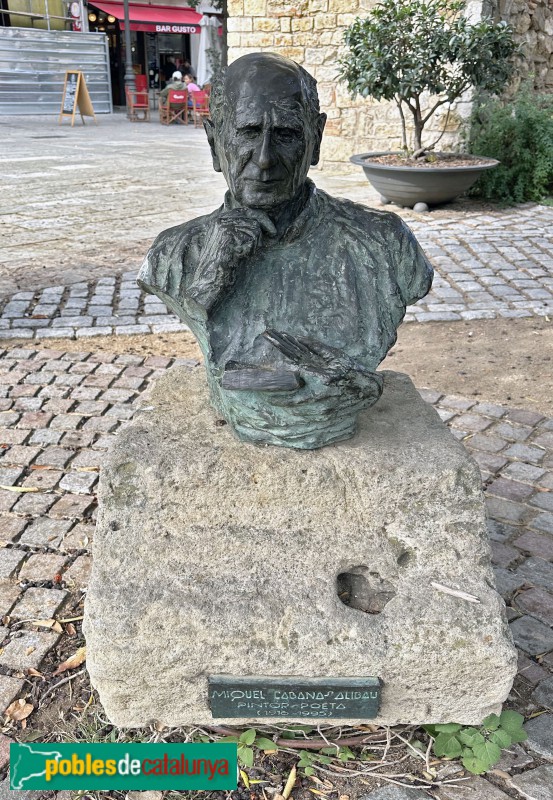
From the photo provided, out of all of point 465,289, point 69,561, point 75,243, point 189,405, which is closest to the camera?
point 189,405

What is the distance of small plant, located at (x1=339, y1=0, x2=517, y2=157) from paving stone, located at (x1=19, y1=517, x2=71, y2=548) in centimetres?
632

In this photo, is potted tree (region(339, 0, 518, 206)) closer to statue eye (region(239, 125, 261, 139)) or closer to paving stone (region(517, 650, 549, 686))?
statue eye (region(239, 125, 261, 139))

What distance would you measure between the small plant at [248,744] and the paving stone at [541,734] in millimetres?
762

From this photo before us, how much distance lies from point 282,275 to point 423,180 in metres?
6.36

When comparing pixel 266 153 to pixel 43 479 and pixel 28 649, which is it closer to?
pixel 28 649

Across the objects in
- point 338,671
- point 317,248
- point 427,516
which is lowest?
point 338,671

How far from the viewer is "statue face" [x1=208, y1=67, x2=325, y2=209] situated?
6.79 feet

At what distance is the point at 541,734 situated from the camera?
222 centimetres

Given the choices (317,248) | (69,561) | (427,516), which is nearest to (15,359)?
(69,561)

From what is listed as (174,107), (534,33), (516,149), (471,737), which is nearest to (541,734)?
(471,737)

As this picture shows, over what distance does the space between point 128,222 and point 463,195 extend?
4.12 meters

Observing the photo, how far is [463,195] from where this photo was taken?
916cm

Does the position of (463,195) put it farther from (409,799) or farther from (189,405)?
(409,799)

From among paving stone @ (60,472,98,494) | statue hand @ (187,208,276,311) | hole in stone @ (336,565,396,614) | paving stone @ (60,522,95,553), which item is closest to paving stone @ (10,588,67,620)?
paving stone @ (60,522,95,553)
